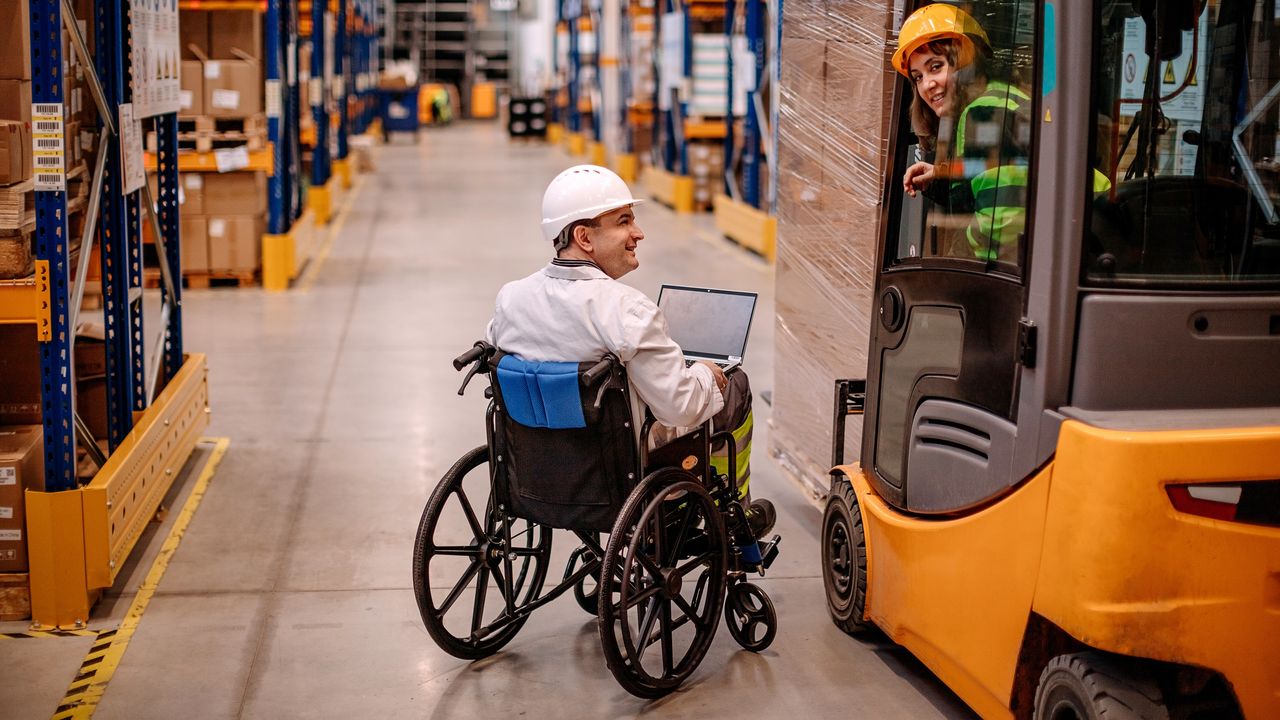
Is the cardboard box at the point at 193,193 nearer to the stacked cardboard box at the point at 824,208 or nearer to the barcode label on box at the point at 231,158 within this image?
the barcode label on box at the point at 231,158

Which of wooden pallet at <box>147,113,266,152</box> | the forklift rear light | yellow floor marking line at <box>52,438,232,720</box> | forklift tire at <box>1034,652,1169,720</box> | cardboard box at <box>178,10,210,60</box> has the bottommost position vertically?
yellow floor marking line at <box>52,438,232,720</box>

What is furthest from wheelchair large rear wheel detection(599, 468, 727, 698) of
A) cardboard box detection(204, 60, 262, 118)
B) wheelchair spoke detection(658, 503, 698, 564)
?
cardboard box detection(204, 60, 262, 118)

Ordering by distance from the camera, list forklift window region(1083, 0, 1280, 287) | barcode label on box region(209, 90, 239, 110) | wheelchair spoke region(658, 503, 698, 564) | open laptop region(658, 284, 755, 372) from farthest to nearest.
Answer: barcode label on box region(209, 90, 239, 110)
open laptop region(658, 284, 755, 372)
wheelchair spoke region(658, 503, 698, 564)
forklift window region(1083, 0, 1280, 287)

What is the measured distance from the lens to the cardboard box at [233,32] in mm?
10719

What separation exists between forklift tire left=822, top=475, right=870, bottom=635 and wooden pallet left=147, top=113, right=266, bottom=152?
→ 772 centimetres

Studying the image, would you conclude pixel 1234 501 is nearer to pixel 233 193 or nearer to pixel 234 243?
pixel 233 193

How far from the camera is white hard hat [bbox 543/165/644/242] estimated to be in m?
3.74

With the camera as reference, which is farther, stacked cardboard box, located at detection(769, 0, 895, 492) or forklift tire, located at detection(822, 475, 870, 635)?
stacked cardboard box, located at detection(769, 0, 895, 492)

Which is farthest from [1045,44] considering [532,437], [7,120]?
[7,120]

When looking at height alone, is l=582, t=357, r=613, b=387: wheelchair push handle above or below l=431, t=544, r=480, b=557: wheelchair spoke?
above

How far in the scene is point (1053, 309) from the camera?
9.74 feet

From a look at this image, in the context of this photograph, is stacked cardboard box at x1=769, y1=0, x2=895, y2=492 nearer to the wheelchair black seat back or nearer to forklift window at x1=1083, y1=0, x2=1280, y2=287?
the wheelchair black seat back

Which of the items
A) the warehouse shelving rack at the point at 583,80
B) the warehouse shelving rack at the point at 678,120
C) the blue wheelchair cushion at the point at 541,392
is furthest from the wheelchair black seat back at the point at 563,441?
the warehouse shelving rack at the point at 583,80

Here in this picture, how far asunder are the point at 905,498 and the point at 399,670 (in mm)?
1663
